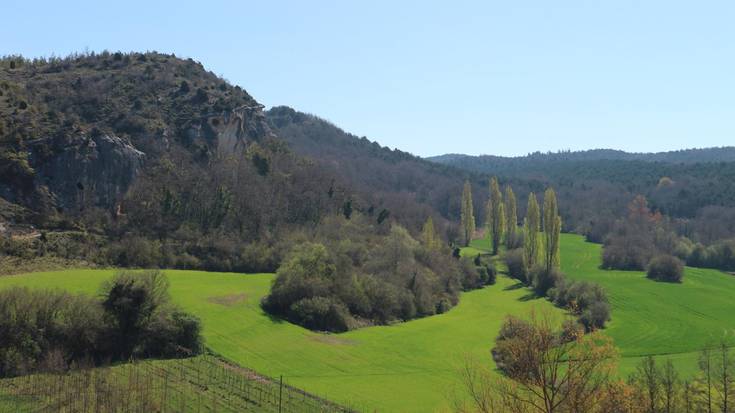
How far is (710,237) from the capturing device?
118375 mm

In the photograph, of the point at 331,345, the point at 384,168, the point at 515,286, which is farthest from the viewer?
the point at 384,168

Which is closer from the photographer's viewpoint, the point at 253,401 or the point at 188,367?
the point at 253,401

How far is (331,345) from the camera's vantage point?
4675 centimetres

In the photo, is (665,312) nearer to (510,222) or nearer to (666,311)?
(666,311)

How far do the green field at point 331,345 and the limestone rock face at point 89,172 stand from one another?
1381 cm

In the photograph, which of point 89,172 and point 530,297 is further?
point 530,297

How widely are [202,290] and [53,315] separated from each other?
1588 cm

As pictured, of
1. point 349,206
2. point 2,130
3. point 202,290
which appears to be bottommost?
point 202,290

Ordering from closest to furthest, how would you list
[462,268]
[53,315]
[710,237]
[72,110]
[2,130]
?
[53,315], [2,130], [72,110], [462,268], [710,237]

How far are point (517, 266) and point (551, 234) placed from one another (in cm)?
751

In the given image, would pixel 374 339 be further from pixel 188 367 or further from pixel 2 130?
pixel 2 130

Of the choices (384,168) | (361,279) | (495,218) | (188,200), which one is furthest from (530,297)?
(384,168)

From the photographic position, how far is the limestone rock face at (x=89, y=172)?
6166 centimetres

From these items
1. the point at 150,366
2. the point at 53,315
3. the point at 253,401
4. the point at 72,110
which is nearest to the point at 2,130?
the point at 72,110
